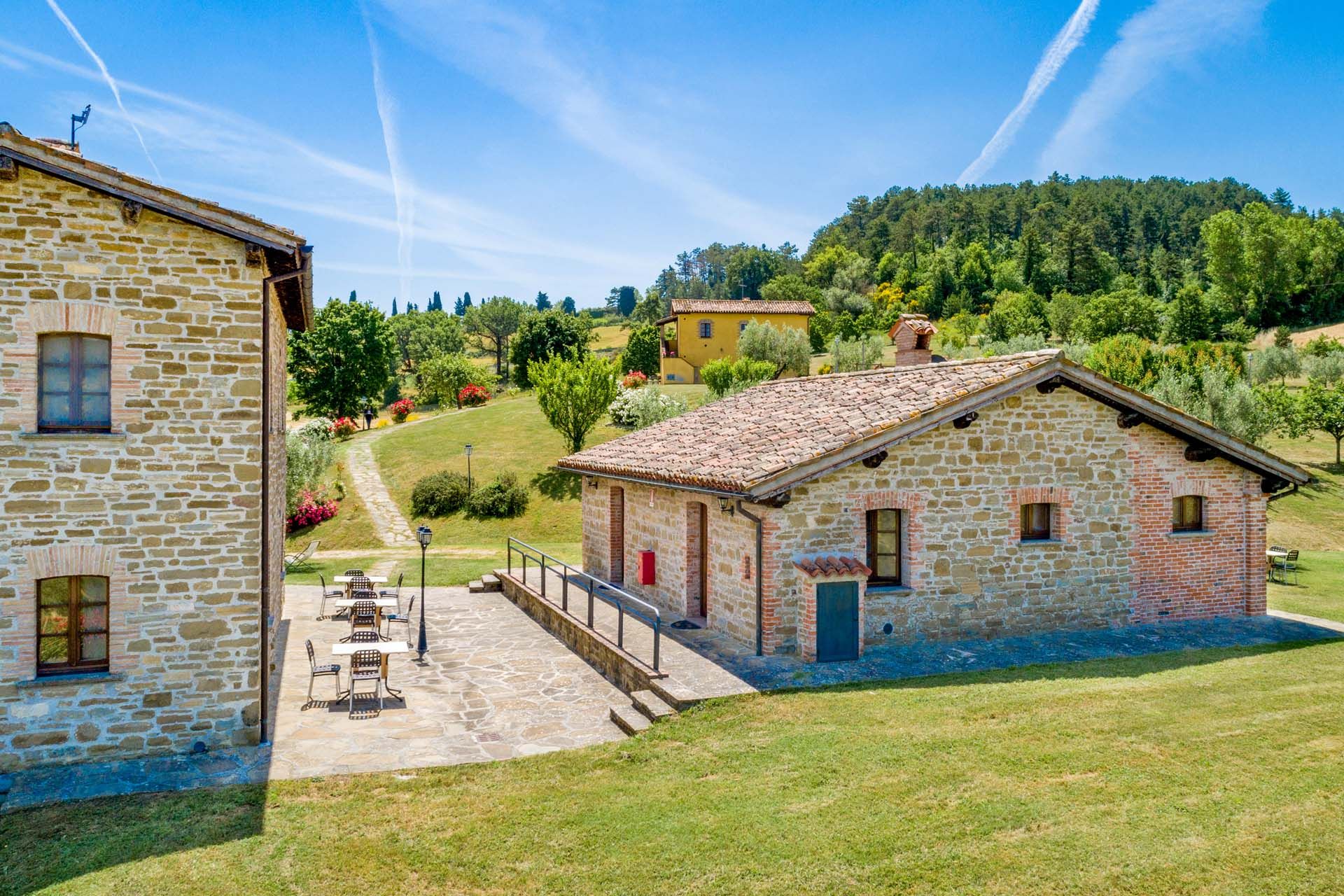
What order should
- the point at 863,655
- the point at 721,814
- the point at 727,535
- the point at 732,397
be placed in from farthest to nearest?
the point at 732,397
the point at 727,535
the point at 863,655
the point at 721,814

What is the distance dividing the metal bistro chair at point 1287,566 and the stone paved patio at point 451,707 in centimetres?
1637

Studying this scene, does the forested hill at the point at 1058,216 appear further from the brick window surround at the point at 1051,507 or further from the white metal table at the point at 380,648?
the white metal table at the point at 380,648

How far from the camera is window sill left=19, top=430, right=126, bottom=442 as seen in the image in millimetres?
9203

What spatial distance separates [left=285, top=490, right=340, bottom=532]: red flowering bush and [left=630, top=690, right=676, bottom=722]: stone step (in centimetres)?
2482

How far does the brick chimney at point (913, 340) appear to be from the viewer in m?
17.9

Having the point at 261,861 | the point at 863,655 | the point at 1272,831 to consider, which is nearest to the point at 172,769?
the point at 261,861

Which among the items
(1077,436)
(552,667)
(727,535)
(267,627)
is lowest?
(552,667)

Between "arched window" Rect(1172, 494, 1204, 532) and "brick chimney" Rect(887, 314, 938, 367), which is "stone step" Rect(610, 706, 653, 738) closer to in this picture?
"brick chimney" Rect(887, 314, 938, 367)

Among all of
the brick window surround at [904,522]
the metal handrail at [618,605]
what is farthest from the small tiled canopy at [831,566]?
the metal handrail at [618,605]

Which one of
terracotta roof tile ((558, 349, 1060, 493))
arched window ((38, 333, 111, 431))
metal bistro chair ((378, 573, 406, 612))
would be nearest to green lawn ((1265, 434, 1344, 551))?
terracotta roof tile ((558, 349, 1060, 493))

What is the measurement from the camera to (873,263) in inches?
4473

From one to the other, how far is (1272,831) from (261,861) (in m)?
8.32

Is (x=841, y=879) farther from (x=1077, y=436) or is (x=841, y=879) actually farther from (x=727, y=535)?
(x=1077, y=436)

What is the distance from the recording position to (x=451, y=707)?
12.0 metres
